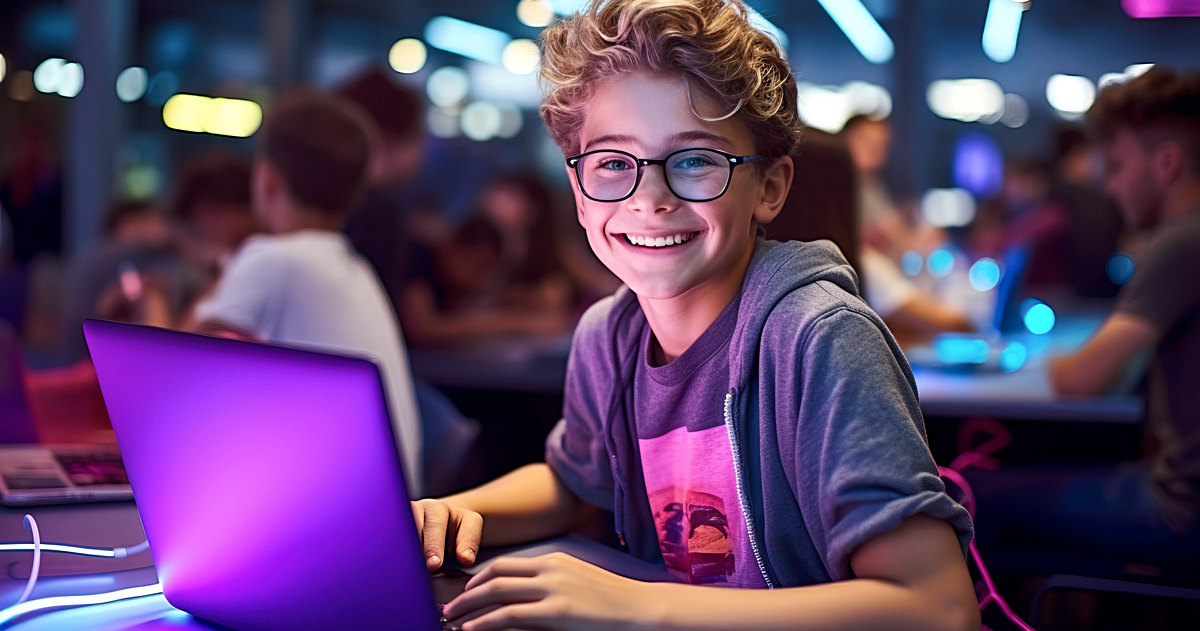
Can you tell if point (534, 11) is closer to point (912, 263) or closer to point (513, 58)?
point (513, 58)

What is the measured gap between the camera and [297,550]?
2.06ft

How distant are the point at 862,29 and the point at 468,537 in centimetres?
645

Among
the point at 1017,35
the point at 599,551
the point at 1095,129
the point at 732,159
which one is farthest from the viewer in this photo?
the point at 1017,35

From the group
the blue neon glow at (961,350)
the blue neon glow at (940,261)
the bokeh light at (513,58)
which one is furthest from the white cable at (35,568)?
the bokeh light at (513,58)

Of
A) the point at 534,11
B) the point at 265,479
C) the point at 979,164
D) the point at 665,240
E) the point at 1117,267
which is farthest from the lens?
the point at 979,164

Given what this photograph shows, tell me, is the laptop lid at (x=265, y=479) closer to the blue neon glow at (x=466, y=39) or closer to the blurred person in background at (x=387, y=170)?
the blurred person in background at (x=387, y=170)

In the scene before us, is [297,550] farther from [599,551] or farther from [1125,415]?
[1125,415]

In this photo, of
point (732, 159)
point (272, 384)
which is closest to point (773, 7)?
point (732, 159)

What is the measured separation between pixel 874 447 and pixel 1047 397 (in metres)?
1.51

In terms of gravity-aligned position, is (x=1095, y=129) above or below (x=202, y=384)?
above

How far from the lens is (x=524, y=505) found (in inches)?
38.2

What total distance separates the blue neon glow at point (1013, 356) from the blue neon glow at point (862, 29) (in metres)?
4.12

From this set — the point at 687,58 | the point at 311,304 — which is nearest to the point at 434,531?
the point at 687,58

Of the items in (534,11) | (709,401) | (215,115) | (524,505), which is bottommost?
(524,505)
